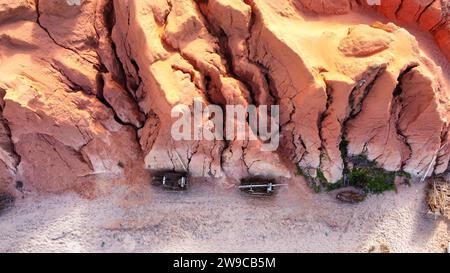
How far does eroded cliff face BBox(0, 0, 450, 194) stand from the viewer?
23.8 ft

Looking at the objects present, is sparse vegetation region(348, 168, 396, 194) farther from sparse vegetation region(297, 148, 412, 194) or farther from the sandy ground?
the sandy ground

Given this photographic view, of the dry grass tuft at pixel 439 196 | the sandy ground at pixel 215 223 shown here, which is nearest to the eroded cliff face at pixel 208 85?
the dry grass tuft at pixel 439 196

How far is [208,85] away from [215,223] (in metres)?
2.83

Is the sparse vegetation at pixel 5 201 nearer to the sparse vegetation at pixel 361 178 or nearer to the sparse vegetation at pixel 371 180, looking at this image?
the sparse vegetation at pixel 361 178

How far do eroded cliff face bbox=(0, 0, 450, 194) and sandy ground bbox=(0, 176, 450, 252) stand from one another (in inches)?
18.6

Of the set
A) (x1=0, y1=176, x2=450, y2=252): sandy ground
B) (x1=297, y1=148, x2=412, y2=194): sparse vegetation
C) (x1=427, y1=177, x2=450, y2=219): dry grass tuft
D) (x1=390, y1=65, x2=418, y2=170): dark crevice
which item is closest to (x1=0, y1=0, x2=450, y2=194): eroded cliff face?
(x1=390, y1=65, x2=418, y2=170): dark crevice

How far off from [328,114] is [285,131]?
92cm

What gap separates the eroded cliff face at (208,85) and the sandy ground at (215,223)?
47 cm

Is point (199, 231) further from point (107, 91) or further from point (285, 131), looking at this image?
point (107, 91)

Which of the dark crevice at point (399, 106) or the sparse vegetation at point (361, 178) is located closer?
the dark crevice at point (399, 106)

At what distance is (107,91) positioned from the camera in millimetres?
8055

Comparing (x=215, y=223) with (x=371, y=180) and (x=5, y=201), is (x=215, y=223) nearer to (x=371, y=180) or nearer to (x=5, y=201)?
(x=371, y=180)

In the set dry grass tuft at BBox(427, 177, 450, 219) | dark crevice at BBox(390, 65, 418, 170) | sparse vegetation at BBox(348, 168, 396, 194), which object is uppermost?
dark crevice at BBox(390, 65, 418, 170)

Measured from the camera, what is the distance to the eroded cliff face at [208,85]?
7.25 m
